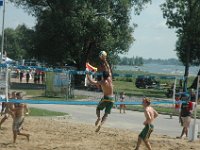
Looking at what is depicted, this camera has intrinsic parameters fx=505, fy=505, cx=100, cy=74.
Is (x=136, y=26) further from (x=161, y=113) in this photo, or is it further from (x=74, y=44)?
(x=161, y=113)

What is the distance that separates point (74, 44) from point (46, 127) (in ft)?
110

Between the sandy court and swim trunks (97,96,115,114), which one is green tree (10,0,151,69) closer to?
the sandy court

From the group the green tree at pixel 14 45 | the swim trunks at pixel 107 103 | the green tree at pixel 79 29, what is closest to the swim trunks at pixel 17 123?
the swim trunks at pixel 107 103

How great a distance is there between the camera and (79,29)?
4809cm

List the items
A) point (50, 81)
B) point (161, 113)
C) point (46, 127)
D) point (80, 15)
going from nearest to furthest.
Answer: point (46, 127) < point (161, 113) < point (50, 81) < point (80, 15)

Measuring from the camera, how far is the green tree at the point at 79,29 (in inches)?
1919

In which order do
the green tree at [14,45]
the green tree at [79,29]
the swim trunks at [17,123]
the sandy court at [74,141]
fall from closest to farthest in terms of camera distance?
the swim trunks at [17,123] < the sandy court at [74,141] < the green tree at [79,29] < the green tree at [14,45]

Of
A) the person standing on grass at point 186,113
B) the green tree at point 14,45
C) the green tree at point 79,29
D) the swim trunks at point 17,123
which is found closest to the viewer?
the swim trunks at point 17,123

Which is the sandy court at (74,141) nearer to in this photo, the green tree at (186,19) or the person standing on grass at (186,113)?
the person standing on grass at (186,113)

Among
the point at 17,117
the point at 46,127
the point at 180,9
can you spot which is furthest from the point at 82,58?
the point at 17,117

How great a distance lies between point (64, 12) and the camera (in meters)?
49.2

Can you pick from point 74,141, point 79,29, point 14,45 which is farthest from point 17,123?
point 14,45

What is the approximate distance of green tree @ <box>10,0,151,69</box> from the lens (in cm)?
4875

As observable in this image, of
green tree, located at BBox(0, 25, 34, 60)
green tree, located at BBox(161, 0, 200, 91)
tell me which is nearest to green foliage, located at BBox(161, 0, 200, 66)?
green tree, located at BBox(161, 0, 200, 91)
